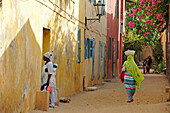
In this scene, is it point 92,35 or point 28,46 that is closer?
point 28,46

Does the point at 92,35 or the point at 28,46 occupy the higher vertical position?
the point at 92,35

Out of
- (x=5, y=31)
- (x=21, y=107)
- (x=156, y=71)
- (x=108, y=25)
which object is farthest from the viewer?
(x=156, y=71)

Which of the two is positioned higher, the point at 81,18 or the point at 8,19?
the point at 81,18

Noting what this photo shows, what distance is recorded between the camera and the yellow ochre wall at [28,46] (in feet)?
22.6

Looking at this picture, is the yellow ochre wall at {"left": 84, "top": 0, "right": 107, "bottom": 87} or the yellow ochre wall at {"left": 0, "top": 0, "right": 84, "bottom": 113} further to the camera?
the yellow ochre wall at {"left": 84, "top": 0, "right": 107, "bottom": 87}

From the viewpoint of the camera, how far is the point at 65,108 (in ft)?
32.7

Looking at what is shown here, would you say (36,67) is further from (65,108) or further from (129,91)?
(129,91)

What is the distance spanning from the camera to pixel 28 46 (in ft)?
27.4

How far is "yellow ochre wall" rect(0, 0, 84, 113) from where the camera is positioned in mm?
6898

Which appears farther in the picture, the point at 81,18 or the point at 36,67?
the point at 81,18

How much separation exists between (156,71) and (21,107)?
25.2m

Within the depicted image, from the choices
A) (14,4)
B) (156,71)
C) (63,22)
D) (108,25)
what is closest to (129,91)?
(63,22)

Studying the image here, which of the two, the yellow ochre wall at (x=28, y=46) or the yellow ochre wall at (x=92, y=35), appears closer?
the yellow ochre wall at (x=28, y=46)

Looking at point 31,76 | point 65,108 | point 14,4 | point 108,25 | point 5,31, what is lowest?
point 65,108
